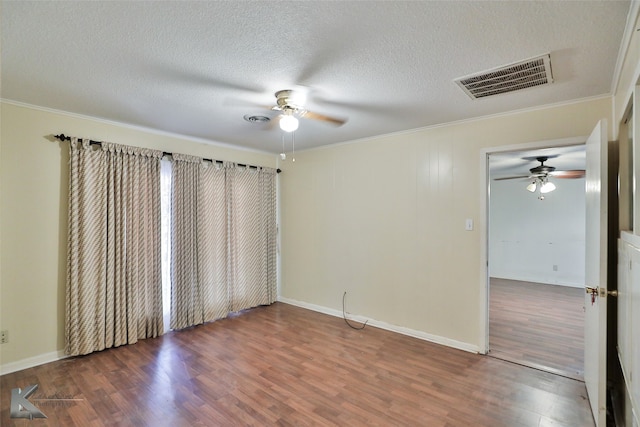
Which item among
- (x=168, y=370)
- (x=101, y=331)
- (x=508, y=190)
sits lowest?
(x=168, y=370)

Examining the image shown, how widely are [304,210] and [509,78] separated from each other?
3.05 meters

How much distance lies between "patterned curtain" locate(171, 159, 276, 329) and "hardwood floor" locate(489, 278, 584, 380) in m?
3.18

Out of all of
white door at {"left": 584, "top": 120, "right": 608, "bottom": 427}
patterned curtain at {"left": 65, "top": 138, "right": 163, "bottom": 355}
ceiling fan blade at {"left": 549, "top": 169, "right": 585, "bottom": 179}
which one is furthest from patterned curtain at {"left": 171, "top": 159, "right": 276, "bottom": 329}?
ceiling fan blade at {"left": 549, "top": 169, "right": 585, "bottom": 179}

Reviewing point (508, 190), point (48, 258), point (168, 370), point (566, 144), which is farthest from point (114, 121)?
point (508, 190)

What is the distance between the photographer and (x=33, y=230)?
2.69 metres

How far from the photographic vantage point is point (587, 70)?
1.97 meters

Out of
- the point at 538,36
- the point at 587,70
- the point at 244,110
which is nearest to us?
the point at 538,36

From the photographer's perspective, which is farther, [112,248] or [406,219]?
[406,219]

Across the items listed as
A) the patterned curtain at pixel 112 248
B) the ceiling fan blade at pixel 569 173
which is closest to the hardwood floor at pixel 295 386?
the patterned curtain at pixel 112 248

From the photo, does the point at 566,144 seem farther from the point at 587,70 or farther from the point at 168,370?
the point at 168,370

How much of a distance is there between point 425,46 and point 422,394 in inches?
96.3

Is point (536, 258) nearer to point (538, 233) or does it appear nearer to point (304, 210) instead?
point (538, 233)

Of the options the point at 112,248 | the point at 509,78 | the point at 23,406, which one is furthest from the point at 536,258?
the point at 23,406

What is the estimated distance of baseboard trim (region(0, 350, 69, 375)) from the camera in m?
2.55
